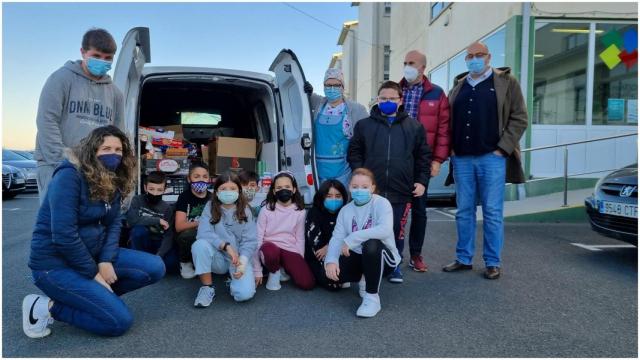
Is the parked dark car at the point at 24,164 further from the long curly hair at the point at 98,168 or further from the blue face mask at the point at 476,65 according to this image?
the blue face mask at the point at 476,65

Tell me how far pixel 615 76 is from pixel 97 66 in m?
9.02

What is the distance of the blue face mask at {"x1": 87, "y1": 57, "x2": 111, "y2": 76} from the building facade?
7559 mm

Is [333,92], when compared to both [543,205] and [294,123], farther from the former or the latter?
[543,205]

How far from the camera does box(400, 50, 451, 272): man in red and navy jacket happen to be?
4324 mm

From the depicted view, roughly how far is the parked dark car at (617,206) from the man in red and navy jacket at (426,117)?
1.70m

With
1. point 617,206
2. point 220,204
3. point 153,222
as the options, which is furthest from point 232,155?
point 617,206

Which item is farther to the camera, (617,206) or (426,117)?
(617,206)

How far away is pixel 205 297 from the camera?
350 centimetres

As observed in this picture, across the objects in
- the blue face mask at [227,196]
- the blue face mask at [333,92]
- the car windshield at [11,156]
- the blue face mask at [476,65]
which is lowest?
the car windshield at [11,156]

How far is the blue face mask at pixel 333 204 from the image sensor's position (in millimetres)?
3920

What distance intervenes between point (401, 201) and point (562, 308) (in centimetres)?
141

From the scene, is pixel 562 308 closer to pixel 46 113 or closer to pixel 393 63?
pixel 46 113

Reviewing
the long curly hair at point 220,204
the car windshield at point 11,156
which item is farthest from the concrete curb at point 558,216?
the car windshield at point 11,156

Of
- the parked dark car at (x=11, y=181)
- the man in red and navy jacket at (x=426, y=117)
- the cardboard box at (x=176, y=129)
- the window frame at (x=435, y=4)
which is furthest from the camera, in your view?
the window frame at (x=435, y=4)
